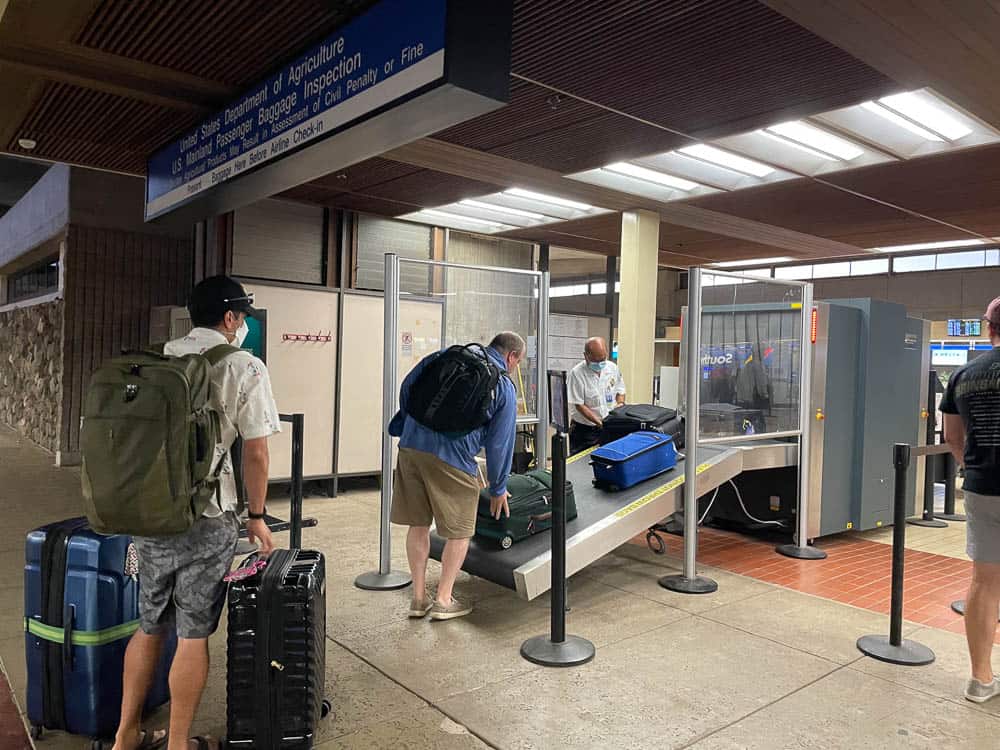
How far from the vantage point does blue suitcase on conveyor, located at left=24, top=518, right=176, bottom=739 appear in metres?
2.45

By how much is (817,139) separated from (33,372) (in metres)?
11.1

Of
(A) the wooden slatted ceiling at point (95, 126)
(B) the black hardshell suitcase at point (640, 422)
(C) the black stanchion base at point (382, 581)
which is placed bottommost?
(C) the black stanchion base at point (382, 581)

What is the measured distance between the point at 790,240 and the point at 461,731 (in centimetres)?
865

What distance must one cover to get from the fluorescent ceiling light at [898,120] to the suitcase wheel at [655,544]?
3.32 m

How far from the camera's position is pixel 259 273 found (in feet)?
24.3

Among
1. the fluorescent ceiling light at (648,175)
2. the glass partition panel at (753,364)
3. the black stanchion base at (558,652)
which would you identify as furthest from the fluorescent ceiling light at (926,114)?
the black stanchion base at (558,652)

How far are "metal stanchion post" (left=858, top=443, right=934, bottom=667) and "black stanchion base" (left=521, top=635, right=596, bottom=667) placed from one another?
1.36 metres

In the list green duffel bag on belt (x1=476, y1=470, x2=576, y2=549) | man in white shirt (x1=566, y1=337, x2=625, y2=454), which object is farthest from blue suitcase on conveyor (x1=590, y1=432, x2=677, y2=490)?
man in white shirt (x1=566, y1=337, x2=625, y2=454)

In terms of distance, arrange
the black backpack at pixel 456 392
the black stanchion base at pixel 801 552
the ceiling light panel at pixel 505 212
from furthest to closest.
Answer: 1. the ceiling light panel at pixel 505 212
2. the black stanchion base at pixel 801 552
3. the black backpack at pixel 456 392

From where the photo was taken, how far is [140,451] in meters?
2.05

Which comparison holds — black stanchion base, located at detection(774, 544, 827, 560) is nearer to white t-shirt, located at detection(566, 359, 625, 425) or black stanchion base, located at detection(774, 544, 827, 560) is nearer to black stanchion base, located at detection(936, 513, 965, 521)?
white t-shirt, located at detection(566, 359, 625, 425)

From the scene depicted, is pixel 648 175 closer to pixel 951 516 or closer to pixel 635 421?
pixel 635 421

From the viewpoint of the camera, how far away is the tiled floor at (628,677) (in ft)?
8.68

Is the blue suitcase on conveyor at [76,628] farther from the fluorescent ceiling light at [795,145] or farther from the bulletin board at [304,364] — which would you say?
the fluorescent ceiling light at [795,145]
